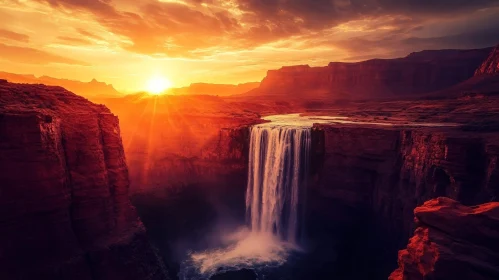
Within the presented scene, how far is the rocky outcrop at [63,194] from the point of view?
580 inches

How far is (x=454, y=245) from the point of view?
938 centimetres

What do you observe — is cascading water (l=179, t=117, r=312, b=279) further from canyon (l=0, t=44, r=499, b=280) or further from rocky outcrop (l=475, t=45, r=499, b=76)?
rocky outcrop (l=475, t=45, r=499, b=76)

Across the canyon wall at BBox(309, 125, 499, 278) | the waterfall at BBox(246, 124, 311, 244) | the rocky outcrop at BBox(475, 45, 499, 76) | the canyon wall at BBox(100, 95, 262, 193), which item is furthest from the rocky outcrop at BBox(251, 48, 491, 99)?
the canyon wall at BBox(100, 95, 262, 193)

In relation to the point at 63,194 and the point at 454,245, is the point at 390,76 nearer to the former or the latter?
the point at 454,245

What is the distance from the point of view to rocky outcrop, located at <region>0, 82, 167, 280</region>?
1473 cm

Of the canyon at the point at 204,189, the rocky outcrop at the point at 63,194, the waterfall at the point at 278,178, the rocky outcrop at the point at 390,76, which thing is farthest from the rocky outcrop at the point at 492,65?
the rocky outcrop at the point at 63,194

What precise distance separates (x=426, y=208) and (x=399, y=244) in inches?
655

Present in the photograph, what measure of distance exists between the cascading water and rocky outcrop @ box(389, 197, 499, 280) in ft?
67.5

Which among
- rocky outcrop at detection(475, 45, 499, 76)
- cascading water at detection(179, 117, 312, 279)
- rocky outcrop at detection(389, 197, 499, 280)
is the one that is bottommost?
cascading water at detection(179, 117, 312, 279)

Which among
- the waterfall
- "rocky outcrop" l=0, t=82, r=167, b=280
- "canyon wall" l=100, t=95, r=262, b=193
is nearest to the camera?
"rocky outcrop" l=0, t=82, r=167, b=280

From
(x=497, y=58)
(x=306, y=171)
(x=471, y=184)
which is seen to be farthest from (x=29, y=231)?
(x=497, y=58)

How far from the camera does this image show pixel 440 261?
905cm

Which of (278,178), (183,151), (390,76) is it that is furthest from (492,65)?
(183,151)

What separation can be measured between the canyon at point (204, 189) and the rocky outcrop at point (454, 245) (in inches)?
1.4
